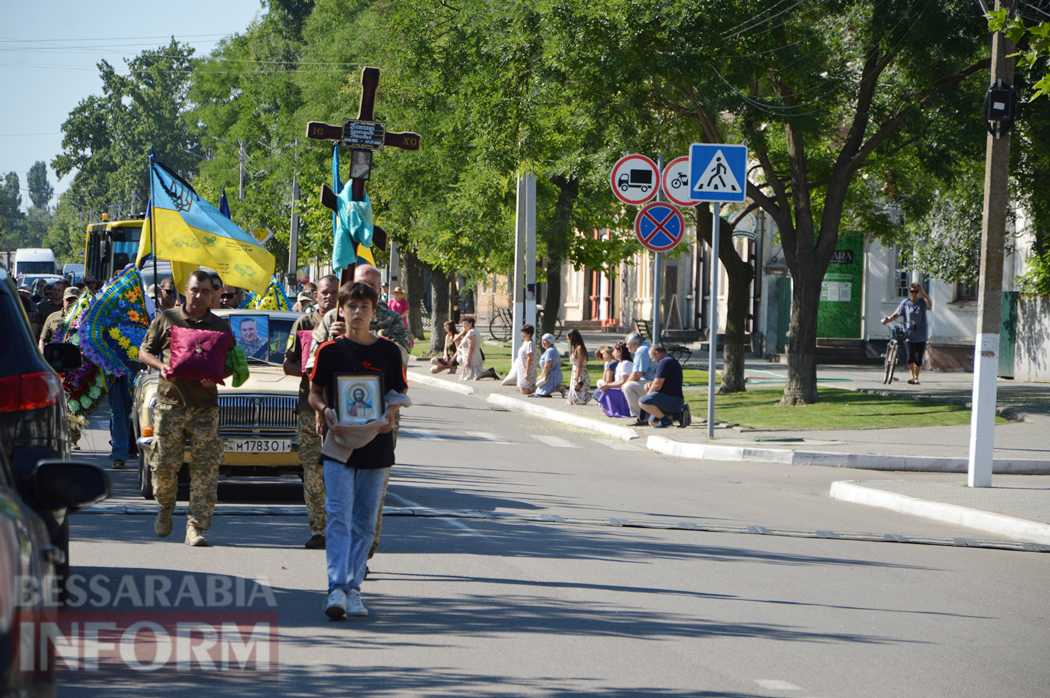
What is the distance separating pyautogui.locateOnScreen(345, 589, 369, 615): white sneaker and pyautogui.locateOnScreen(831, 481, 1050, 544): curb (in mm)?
6587

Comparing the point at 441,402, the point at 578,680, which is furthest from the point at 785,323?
the point at 578,680

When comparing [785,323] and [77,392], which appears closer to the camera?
[77,392]

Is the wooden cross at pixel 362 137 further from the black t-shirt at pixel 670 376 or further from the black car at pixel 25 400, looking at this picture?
the black car at pixel 25 400

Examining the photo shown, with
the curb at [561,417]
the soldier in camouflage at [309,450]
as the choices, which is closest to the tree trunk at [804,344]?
the curb at [561,417]

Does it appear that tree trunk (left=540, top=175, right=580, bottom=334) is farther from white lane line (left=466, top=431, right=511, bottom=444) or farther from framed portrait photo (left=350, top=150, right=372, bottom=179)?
framed portrait photo (left=350, top=150, right=372, bottom=179)

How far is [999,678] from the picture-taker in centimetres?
643

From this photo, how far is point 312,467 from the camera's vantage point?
9094mm

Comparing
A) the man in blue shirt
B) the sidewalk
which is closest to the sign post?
the sidewalk

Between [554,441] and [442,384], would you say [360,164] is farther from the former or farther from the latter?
[442,384]

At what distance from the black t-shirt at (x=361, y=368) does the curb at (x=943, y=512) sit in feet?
21.4

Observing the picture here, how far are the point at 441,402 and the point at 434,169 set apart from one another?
12.2m

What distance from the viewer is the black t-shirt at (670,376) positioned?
19266 millimetres

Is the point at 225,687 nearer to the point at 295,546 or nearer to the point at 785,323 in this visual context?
the point at 295,546

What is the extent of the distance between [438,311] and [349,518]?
3179 centimetres
